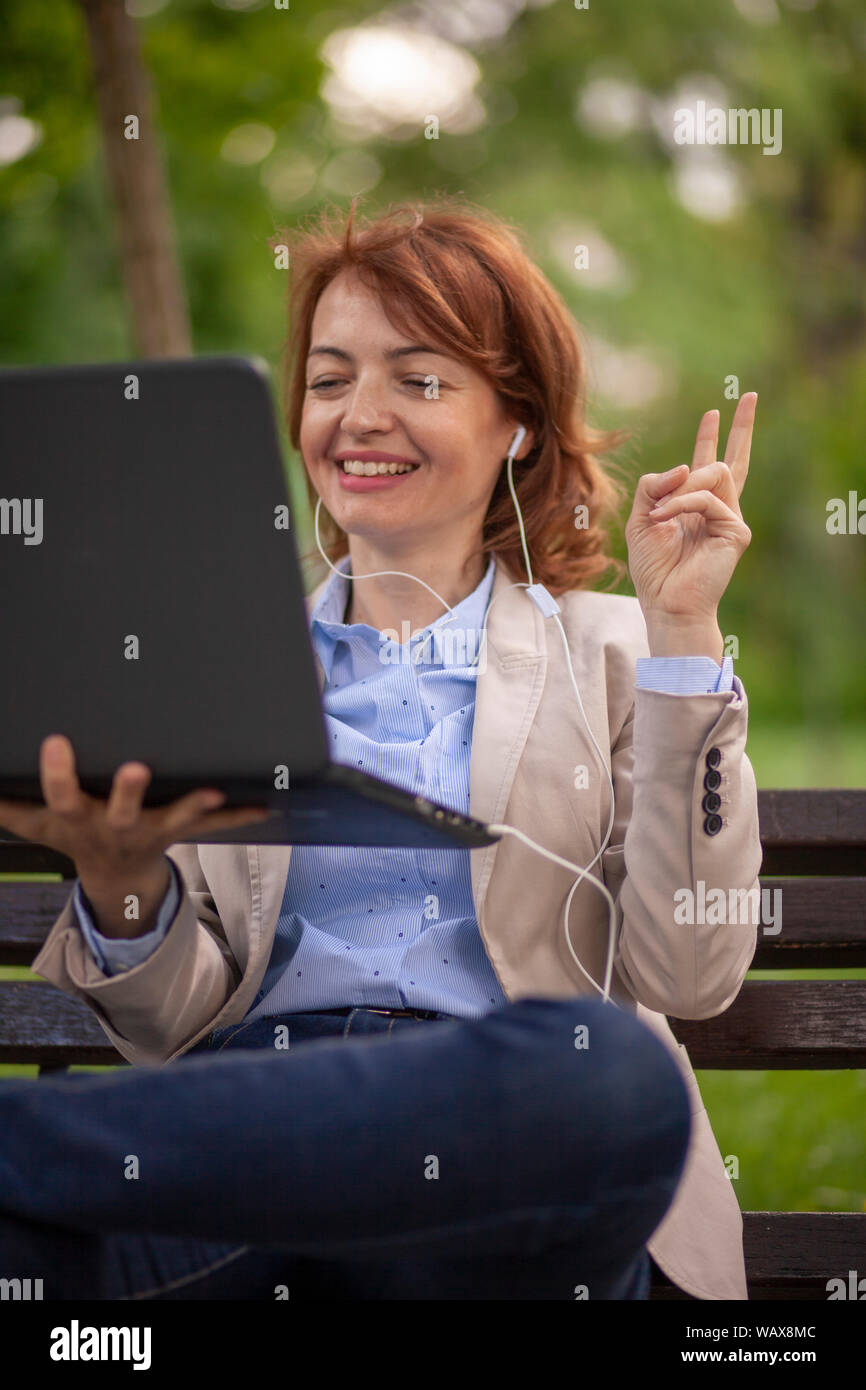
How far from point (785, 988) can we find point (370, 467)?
4.07 ft

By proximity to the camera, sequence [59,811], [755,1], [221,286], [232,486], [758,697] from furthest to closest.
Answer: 1. [758,697]
2. [755,1]
3. [221,286]
4. [59,811]
5. [232,486]

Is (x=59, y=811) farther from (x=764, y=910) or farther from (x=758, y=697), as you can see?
(x=758, y=697)

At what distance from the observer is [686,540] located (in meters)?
2.18

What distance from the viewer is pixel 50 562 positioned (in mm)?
1621

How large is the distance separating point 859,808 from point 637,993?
717 millimetres

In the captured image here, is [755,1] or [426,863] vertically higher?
[755,1]

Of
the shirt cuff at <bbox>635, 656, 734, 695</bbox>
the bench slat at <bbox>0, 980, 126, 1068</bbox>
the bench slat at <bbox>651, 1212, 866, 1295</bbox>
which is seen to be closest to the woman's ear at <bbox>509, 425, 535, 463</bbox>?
the shirt cuff at <bbox>635, 656, 734, 695</bbox>

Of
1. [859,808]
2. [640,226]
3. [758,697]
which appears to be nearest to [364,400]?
[859,808]

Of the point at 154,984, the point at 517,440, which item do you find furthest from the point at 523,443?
the point at 154,984

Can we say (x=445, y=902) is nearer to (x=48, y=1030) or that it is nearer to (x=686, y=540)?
(x=686, y=540)

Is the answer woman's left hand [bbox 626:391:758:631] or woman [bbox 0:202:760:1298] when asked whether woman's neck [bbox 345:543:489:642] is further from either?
woman's left hand [bbox 626:391:758:631]

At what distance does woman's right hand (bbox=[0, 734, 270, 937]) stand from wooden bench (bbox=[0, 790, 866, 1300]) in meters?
0.76

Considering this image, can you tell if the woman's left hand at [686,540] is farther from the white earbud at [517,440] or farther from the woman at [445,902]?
the white earbud at [517,440]

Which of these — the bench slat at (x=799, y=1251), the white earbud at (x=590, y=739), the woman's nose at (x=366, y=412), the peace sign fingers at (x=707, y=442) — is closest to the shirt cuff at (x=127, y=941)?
the white earbud at (x=590, y=739)
